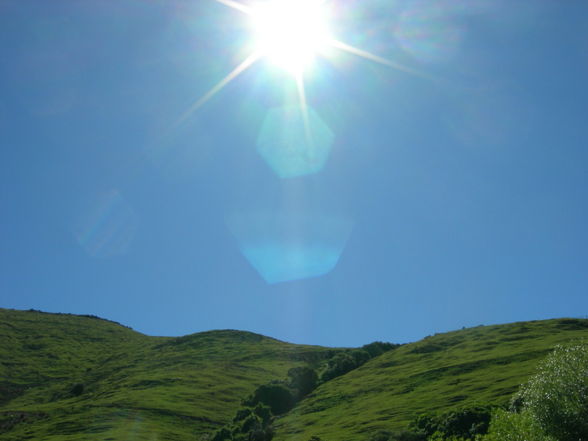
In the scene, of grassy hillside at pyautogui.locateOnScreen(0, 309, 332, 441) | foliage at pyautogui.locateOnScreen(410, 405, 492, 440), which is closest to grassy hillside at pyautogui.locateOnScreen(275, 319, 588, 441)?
foliage at pyautogui.locateOnScreen(410, 405, 492, 440)

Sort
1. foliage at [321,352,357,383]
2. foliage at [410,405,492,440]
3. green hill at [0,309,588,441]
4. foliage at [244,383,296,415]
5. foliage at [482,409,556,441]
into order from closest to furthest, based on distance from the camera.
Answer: foliage at [482,409,556,441], foliage at [410,405,492,440], green hill at [0,309,588,441], foliage at [244,383,296,415], foliage at [321,352,357,383]

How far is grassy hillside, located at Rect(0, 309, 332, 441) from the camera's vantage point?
295 feet

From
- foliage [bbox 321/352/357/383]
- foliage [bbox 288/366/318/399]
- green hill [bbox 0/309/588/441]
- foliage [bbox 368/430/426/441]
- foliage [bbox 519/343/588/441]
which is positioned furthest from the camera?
foliage [bbox 321/352/357/383]

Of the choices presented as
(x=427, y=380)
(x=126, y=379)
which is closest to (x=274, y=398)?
(x=427, y=380)

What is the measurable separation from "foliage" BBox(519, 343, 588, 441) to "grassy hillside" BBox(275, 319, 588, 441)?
70.5 ft

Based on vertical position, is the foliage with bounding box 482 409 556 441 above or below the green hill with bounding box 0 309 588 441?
below

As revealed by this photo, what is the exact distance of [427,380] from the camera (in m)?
94.4

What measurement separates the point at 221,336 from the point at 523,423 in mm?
157894

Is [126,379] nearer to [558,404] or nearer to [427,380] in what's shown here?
[427,380]

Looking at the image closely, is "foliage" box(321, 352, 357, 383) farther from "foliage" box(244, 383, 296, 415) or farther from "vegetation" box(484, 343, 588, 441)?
"vegetation" box(484, 343, 588, 441)

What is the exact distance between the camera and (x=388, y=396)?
90.4 metres

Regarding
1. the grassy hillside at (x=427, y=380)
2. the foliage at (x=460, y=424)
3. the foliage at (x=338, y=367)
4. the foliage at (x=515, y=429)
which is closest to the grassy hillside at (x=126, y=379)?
the foliage at (x=338, y=367)

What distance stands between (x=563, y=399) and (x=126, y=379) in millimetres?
115089

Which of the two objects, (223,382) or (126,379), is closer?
(223,382)
